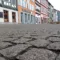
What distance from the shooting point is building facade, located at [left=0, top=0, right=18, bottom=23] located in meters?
21.5

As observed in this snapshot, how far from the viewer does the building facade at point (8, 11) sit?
70.7 ft

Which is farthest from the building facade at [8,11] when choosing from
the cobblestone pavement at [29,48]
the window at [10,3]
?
the cobblestone pavement at [29,48]

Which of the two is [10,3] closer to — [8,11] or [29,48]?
[8,11]

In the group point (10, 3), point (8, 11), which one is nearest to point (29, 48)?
point (8, 11)

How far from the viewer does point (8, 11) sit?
23828mm

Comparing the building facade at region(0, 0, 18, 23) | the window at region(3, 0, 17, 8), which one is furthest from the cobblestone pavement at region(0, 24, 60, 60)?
the window at region(3, 0, 17, 8)

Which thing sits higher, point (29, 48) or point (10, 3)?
point (10, 3)

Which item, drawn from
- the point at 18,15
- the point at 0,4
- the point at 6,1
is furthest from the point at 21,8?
the point at 0,4

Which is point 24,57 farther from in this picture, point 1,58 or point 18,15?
point 18,15

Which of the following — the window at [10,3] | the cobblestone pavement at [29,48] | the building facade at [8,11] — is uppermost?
the window at [10,3]

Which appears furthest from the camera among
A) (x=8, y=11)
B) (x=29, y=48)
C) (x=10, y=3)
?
(x=10, y=3)

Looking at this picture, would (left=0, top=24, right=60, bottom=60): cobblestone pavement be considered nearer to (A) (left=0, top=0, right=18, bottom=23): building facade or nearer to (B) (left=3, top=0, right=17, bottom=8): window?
(A) (left=0, top=0, right=18, bottom=23): building facade

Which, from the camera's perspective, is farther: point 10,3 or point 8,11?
point 10,3

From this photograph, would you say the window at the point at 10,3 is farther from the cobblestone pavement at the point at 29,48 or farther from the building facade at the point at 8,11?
the cobblestone pavement at the point at 29,48
